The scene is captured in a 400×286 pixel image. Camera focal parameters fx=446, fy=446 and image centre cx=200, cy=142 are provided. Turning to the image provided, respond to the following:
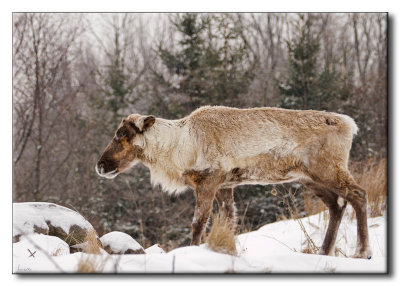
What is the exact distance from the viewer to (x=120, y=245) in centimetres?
581

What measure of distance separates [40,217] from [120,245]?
1.09 m

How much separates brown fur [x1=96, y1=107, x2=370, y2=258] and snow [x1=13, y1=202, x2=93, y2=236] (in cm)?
72

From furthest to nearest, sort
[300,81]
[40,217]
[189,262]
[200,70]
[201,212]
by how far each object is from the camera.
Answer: [200,70]
[300,81]
[40,217]
[201,212]
[189,262]

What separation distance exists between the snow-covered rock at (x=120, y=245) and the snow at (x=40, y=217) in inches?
15.9

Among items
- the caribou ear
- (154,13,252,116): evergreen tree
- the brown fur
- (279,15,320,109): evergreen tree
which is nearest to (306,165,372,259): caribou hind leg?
the brown fur

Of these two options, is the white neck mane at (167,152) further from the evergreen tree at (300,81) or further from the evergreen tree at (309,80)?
the evergreen tree at (300,81)

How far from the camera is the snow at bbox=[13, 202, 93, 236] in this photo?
504cm

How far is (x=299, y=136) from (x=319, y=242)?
217cm

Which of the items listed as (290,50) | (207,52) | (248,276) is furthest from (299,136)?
(207,52)

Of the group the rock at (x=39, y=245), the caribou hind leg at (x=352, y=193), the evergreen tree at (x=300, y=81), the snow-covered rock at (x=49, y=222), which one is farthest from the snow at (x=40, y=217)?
the evergreen tree at (x=300, y=81)

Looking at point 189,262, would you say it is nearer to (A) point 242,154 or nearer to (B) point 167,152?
(A) point 242,154

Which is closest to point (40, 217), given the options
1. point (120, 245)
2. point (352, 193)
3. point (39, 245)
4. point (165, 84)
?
point (39, 245)

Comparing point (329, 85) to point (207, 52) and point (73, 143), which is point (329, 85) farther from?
point (73, 143)

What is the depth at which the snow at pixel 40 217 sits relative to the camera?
5.04m
